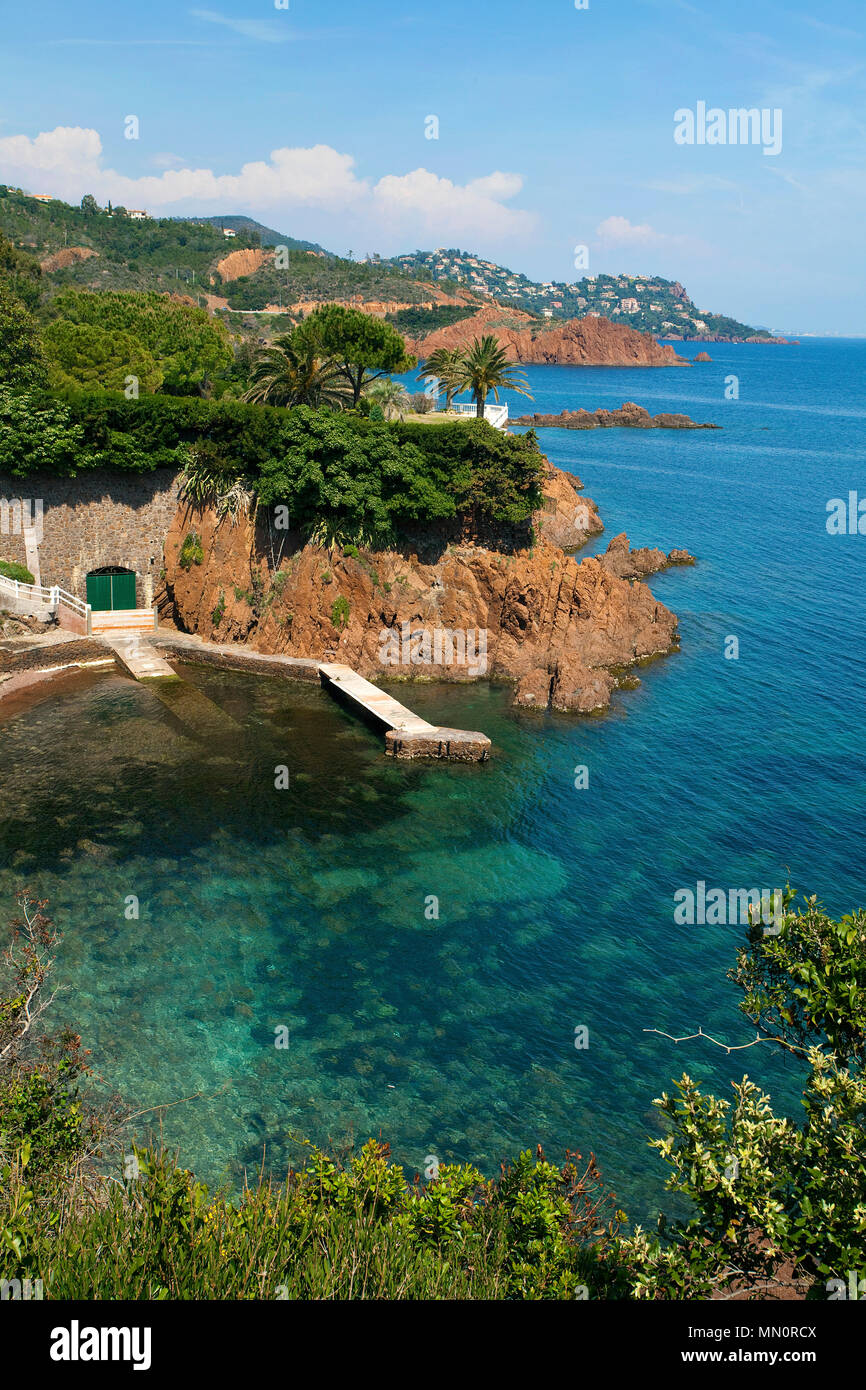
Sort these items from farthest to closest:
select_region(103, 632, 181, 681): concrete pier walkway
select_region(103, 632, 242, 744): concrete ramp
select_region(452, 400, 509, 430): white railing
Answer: select_region(452, 400, 509, 430): white railing, select_region(103, 632, 181, 681): concrete pier walkway, select_region(103, 632, 242, 744): concrete ramp

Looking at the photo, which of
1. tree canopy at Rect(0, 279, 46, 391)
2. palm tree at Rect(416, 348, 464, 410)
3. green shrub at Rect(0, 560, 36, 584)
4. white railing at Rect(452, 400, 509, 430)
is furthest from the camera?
white railing at Rect(452, 400, 509, 430)

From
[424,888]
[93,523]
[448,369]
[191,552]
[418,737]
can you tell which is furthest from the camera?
[448,369]

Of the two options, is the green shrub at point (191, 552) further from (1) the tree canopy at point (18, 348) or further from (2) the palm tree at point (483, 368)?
(2) the palm tree at point (483, 368)

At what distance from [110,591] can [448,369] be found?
2303cm

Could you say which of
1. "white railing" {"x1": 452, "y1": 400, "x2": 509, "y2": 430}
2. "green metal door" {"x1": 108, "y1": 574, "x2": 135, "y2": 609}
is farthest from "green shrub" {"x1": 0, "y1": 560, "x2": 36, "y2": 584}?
"white railing" {"x1": 452, "y1": 400, "x2": 509, "y2": 430}

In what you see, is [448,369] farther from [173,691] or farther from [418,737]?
[418,737]

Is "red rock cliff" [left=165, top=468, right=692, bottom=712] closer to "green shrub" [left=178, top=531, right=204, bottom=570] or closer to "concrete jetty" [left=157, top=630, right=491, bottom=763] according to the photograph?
"green shrub" [left=178, top=531, right=204, bottom=570]

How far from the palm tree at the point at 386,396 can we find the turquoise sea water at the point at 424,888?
695 inches

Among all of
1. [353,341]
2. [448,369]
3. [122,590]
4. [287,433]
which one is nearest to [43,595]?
[122,590]

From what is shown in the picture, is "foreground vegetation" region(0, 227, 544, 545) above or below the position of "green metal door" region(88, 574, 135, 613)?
above

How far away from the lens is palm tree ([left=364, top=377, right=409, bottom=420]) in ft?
169

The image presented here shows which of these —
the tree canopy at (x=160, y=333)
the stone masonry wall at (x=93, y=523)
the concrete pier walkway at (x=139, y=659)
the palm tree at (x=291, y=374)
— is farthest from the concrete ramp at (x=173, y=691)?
the tree canopy at (x=160, y=333)

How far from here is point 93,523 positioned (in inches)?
1734

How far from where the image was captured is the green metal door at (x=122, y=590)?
45.0 metres
